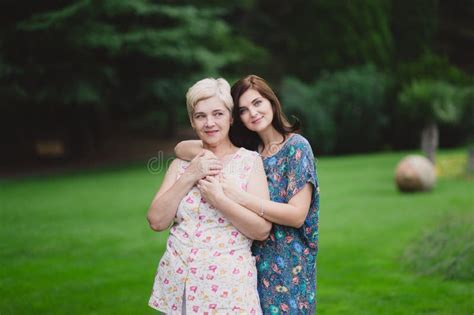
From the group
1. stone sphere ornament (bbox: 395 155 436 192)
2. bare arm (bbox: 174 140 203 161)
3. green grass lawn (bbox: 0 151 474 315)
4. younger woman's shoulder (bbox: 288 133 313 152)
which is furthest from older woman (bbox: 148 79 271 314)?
stone sphere ornament (bbox: 395 155 436 192)

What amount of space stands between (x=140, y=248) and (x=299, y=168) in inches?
210

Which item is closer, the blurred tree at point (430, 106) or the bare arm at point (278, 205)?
the bare arm at point (278, 205)

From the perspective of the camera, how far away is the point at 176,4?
67.5ft

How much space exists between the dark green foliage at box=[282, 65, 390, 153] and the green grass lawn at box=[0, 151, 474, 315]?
7552 millimetres

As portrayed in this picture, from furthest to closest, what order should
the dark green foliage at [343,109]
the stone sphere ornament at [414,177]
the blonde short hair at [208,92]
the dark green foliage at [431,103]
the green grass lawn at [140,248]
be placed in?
the dark green foliage at [343,109]
the dark green foliage at [431,103]
the stone sphere ornament at [414,177]
the green grass lawn at [140,248]
the blonde short hair at [208,92]

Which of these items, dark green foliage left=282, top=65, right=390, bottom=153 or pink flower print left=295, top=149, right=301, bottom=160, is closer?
pink flower print left=295, top=149, right=301, bottom=160

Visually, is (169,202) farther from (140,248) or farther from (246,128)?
(140,248)

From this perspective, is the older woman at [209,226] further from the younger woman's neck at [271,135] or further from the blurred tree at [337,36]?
the blurred tree at [337,36]

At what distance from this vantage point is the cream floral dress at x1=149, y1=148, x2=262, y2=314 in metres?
2.72

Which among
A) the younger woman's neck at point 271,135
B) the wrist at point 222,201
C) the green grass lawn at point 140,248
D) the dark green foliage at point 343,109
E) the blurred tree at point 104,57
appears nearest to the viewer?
the wrist at point 222,201

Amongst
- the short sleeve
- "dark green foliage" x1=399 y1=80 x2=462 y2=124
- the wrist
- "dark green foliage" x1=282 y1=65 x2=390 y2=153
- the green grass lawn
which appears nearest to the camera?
the wrist

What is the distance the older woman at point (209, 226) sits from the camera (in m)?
2.72

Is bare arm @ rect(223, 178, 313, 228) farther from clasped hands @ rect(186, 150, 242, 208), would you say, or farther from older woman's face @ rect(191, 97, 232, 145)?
older woman's face @ rect(191, 97, 232, 145)

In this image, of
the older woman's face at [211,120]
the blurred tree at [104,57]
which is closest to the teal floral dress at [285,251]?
the older woman's face at [211,120]
